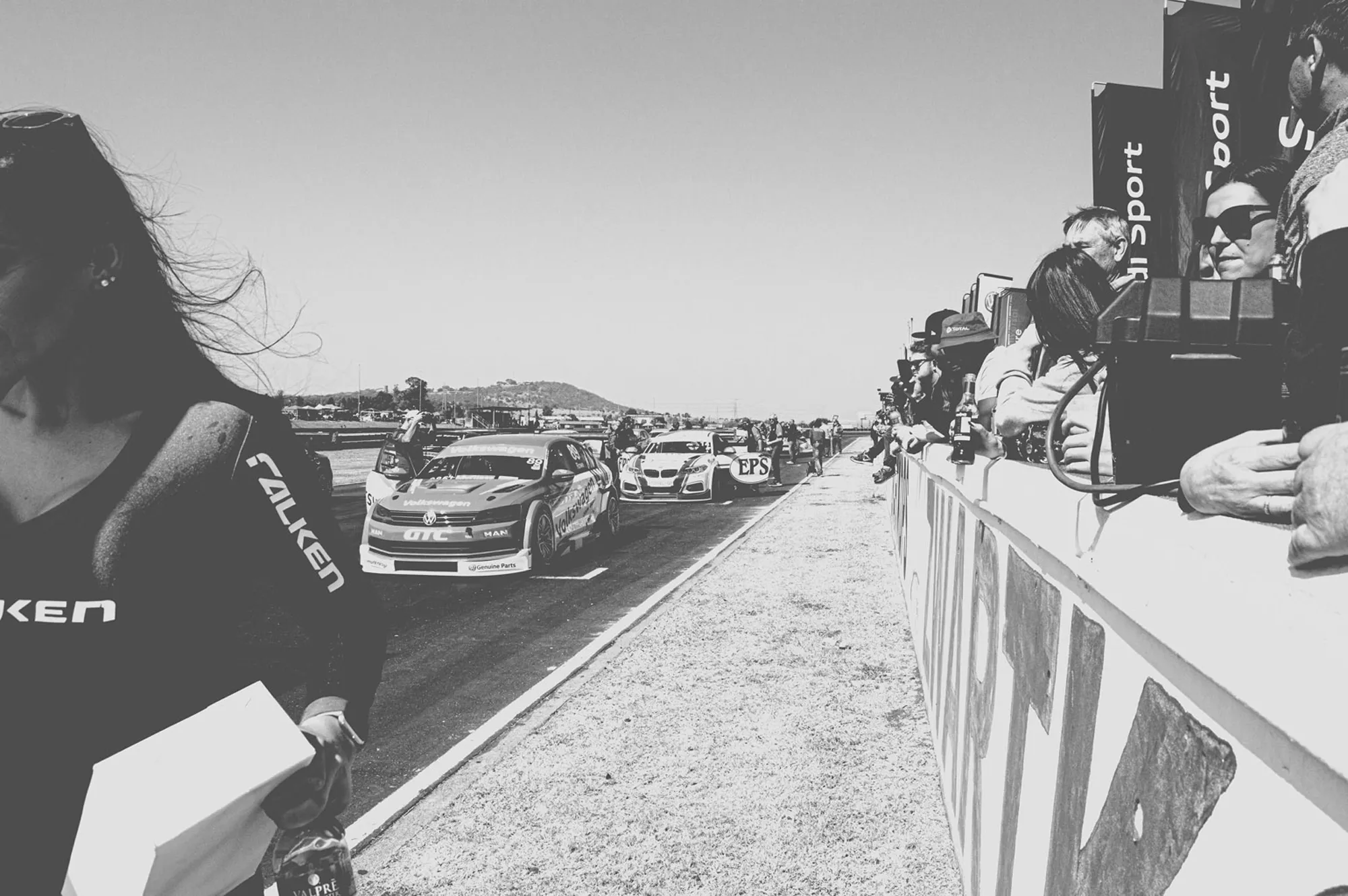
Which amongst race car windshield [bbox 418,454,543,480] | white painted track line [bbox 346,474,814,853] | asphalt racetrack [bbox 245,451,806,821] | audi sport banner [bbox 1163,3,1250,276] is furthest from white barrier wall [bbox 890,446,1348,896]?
race car windshield [bbox 418,454,543,480]

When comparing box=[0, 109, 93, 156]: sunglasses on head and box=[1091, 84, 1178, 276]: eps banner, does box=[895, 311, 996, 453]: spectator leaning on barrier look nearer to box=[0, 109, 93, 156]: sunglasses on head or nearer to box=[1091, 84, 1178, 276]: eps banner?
box=[1091, 84, 1178, 276]: eps banner

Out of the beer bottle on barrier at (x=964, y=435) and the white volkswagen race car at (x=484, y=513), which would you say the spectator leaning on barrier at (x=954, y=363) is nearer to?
the beer bottle on barrier at (x=964, y=435)

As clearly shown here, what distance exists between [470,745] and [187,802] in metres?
3.93

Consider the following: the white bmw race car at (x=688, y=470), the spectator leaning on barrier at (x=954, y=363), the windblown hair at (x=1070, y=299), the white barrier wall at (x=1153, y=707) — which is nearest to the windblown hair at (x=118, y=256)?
the white barrier wall at (x=1153, y=707)

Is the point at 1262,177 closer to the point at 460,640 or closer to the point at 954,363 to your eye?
the point at 954,363

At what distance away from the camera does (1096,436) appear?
1815 mm

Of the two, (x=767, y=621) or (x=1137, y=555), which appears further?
(x=767, y=621)

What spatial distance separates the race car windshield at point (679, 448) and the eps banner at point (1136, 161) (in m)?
15.5

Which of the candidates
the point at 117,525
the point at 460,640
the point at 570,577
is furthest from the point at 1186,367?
the point at 570,577

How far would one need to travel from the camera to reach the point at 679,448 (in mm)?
23750

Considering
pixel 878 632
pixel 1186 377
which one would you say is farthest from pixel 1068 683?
pixel 878 632

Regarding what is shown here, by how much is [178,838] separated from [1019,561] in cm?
218

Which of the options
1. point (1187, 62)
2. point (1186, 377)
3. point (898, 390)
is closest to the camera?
point (1186, 377)

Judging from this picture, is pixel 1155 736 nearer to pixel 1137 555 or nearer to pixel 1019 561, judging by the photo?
pixel 1137 555
